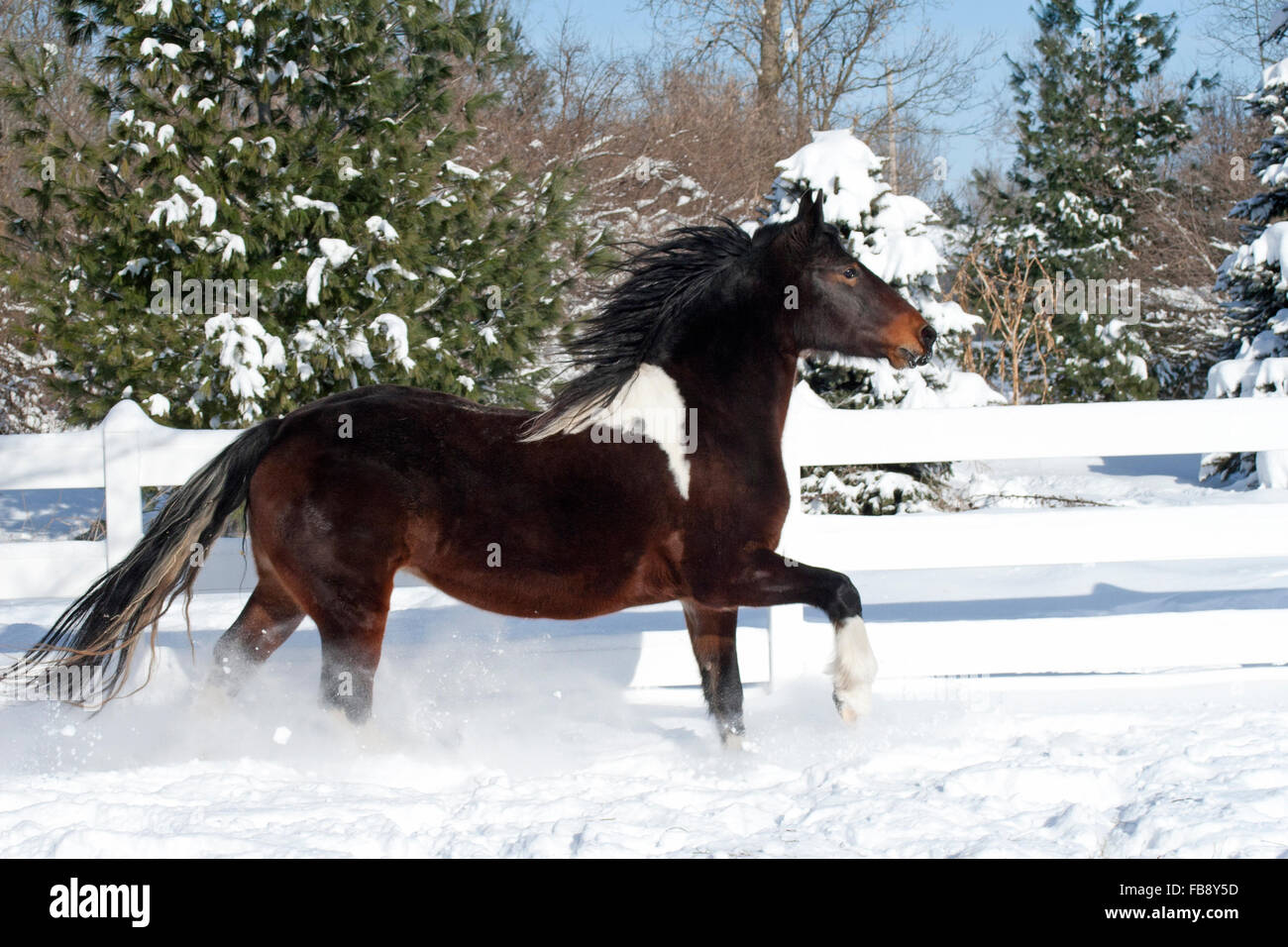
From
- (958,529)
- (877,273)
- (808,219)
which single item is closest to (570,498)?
(808,219)

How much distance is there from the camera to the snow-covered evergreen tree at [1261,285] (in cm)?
1087

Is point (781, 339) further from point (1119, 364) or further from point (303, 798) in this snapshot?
point (1119, 364)

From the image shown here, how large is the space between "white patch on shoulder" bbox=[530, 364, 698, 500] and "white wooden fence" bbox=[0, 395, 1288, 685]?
882 millimetres

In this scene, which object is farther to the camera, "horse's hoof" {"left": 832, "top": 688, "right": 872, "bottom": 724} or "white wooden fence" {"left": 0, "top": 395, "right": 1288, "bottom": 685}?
"white wooden fence" {"left": 0, "top": 395, "right": 1288, "bottom": 685}

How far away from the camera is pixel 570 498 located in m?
3.65

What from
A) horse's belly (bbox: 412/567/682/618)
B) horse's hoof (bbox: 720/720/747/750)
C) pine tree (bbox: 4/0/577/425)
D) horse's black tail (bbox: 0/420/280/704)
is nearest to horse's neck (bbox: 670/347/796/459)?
horse's belly (bbox: 412/567/682/618)

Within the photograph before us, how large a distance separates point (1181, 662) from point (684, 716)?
6.81ft

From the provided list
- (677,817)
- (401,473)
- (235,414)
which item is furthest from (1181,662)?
(235,414)

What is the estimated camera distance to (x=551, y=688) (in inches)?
179

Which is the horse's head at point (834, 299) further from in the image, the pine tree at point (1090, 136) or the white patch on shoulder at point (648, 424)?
the pine tree at point (1090, 136)

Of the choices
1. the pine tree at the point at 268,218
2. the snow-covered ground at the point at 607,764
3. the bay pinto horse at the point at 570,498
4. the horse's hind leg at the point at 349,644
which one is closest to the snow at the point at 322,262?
the pine tree at the point at 268,218

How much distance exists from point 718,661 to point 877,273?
189 inches

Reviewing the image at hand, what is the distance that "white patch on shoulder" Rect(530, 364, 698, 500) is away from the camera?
3695 mm

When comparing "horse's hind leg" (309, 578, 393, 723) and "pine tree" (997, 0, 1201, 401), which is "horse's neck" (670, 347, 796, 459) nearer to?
"horse's hind leg" (309, 578, 393, 723)
